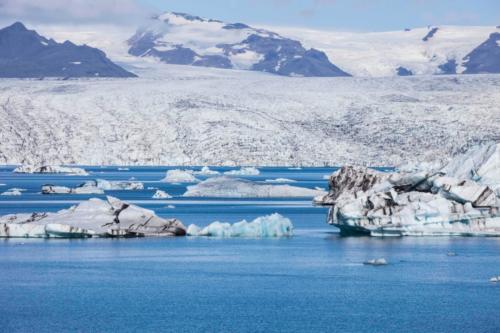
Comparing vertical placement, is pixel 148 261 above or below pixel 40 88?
below

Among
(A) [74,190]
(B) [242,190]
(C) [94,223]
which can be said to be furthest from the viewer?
→ (A) [74,190]

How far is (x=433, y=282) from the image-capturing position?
940 inches

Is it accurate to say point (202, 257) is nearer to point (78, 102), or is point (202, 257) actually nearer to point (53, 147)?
point (53, 147)

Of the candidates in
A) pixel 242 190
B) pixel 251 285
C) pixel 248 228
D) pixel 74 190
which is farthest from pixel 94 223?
pixel 74 190

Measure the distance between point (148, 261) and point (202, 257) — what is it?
1645mm

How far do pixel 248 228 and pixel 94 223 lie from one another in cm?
447

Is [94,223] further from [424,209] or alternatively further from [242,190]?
[242,190]

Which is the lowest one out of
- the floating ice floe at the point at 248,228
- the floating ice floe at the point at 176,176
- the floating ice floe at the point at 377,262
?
the floating ice floe at the point at 377,262

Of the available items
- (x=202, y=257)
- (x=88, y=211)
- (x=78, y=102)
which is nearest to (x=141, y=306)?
(x=202, y=257)

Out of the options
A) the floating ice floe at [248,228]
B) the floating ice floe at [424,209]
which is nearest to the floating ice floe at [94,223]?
the floating ice floe at [248,228]

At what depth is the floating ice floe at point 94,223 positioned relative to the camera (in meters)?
32.3

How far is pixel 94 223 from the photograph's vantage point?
32.4m

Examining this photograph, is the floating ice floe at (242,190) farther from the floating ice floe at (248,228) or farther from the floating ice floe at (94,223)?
the floating ice floe at (94,223)

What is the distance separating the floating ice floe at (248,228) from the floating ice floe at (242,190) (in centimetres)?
2175
